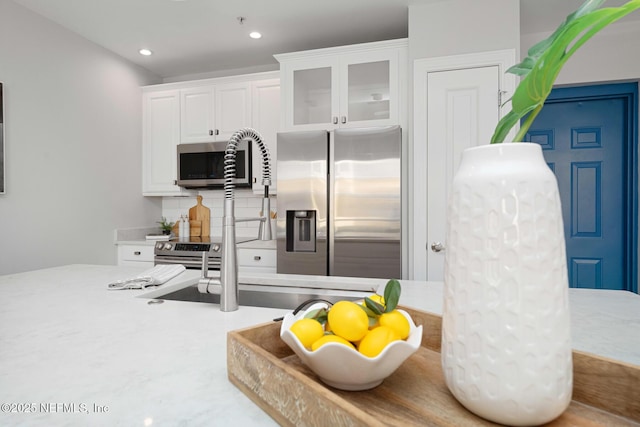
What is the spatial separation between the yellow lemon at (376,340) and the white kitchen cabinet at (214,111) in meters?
3.13

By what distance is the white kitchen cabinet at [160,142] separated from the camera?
3.61 metres

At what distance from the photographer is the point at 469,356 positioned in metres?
0.45

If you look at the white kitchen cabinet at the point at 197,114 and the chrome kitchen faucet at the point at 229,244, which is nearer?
the chrome kitchen faucet at the point at 229,244

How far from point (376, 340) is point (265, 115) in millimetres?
3082

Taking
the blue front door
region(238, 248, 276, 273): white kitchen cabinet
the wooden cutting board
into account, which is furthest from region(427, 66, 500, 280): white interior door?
the wooden cutting board

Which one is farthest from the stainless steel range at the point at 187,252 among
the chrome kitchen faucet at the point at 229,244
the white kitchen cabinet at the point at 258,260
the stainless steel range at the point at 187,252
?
the chrome kitchen faucet at the point at 229,244

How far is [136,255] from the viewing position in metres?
3.34

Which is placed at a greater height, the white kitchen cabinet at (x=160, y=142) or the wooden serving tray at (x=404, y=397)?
the white kitchen cabinet at (x=160, y=142)

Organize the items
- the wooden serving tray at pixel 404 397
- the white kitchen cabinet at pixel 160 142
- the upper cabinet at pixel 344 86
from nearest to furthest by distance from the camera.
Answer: the wooden serving tray at pixel 404 397, the upper cabinet at pixel 344 86, the white kitchen cabinet at pixel 160 142

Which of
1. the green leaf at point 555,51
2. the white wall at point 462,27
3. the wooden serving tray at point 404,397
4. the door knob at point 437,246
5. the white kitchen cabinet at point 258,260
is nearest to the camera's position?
the green leaf at point 555,51

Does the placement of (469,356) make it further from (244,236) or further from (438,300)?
(244,236)

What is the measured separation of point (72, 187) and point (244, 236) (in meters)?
1.52

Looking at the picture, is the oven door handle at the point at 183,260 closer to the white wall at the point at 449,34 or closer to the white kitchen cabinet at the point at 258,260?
the white kitchen cabinet at the point at 258,260

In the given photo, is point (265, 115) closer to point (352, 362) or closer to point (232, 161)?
point (232, 161)
